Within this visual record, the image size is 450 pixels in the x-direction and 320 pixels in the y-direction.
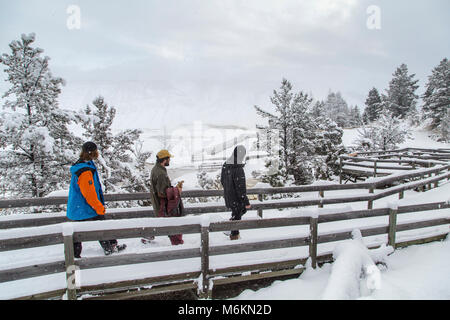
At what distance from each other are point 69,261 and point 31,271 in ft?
1.47

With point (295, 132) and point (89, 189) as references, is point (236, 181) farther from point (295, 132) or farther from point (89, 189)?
point (295, 132)

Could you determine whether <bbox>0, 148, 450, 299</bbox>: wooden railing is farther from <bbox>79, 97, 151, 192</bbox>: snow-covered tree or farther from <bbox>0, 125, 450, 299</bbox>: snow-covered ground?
<bbox>79, 97, 151, 192</bbox>: snow-covered tree

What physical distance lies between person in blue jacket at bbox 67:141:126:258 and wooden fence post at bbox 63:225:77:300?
28.7 inches

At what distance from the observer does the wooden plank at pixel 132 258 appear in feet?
11.5

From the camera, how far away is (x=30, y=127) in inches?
422

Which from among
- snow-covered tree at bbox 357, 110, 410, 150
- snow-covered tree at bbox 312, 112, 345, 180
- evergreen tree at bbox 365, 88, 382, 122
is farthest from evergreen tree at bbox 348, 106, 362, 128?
snow-covered tree at bbox 312, 112, 345, 180

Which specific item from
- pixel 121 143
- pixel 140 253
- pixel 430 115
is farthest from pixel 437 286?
pixel 430 115

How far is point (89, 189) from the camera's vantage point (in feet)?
13.4

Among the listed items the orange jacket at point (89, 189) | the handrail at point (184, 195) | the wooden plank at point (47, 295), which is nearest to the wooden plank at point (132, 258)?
the wooden plank at point (47, 295)

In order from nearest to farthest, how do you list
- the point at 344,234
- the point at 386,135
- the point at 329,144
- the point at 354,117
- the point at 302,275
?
1. the point at 302,275
2. the point at 344,234
3. the point at 329,144
4. the point at 386,135
5. the point at 354,117

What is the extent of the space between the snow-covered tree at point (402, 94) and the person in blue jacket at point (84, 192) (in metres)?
58.0

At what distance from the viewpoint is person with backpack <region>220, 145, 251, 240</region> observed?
500cm

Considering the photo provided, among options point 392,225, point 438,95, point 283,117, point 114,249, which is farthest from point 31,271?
point 438,95
